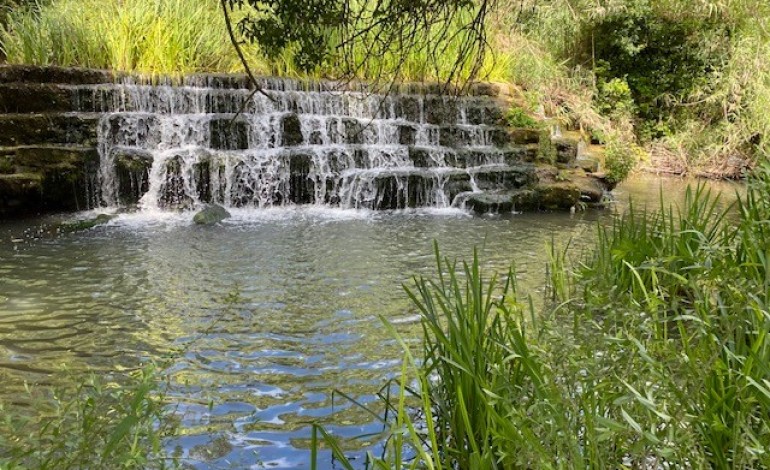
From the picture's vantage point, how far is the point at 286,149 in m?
9.52

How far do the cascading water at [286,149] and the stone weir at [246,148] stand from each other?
0.05 ft

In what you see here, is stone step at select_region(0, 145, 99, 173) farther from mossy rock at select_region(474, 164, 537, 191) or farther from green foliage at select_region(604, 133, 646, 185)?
green foliage at select_region(604, 133, 646, 185)

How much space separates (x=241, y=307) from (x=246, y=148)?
16.3ft

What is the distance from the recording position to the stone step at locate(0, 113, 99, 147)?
8.20 meters

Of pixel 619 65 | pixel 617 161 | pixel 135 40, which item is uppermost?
pixel 619 65

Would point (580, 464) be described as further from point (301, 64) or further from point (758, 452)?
point (301, 64)

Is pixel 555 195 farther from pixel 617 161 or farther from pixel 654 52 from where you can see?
pixel 654 52

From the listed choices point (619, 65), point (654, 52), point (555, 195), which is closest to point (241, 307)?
point (555, 195)

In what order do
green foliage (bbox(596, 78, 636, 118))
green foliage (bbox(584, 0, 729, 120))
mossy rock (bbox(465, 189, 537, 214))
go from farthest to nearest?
1. green foliage (bbox(584, 0, 729, 120))
2. green foliage (bbox(596, 78, 636, 118))
3. mossy rock (bbox(465, 189, 537, 214))

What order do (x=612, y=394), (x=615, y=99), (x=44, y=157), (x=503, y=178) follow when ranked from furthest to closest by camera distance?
1. (x=615, y=99)
2. (x=503, y=178)
3. (x=44, y=157)
4. (x=612, y=394)

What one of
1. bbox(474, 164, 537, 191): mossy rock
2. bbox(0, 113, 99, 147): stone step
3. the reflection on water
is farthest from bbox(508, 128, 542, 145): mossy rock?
bbox(0, 113, 99, 147): stone step

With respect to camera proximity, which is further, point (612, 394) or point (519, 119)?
point (519, 119)

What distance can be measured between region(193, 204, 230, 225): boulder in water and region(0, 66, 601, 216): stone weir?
56cm

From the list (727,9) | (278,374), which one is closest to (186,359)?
(278,374)
